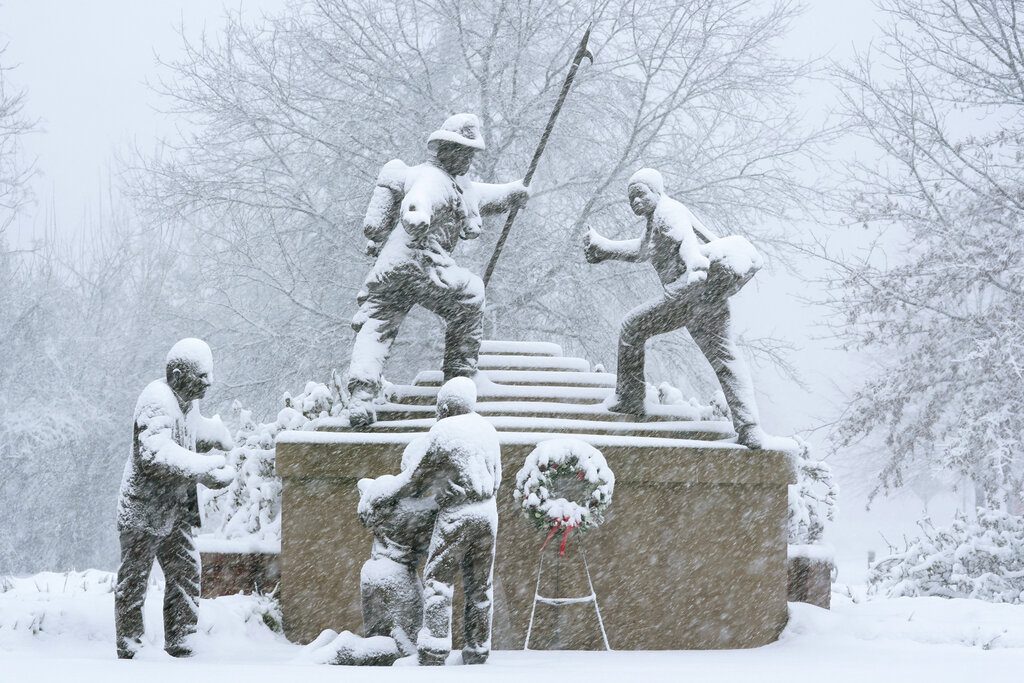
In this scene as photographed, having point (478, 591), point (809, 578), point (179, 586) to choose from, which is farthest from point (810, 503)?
point (179, 586)

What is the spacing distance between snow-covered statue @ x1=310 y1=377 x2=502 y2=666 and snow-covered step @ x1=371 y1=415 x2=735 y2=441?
166 cm

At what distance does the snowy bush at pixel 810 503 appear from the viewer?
8773mm

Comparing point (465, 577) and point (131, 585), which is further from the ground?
point (465, 577)

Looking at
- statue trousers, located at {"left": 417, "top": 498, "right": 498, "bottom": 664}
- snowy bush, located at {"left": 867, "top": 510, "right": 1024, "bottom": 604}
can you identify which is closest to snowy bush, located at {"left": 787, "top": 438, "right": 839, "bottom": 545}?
snowy bush, located at {"left": 867, "top": 510, "right": 1024, "bottom": 604}

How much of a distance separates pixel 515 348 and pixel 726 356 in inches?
86.3

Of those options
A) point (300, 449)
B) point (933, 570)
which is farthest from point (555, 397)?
point (933, 570)

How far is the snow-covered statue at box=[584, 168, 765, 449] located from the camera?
22.9 feet

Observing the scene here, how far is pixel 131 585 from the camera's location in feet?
17.9

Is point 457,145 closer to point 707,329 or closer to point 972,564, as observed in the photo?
point 707,329

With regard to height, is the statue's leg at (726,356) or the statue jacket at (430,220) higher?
the statue jacket at (430,220)

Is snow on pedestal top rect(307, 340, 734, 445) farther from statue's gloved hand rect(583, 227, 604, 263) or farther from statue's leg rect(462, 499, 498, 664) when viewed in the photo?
statue's leg rect(462, 499, 498, 664)

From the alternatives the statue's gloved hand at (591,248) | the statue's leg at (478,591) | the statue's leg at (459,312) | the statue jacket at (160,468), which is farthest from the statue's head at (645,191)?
the statue jacket at (160,468)

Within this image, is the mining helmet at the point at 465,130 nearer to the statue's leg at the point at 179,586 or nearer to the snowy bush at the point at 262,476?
the snowy bush at the point at 262,476

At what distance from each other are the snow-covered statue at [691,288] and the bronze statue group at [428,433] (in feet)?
0.03
